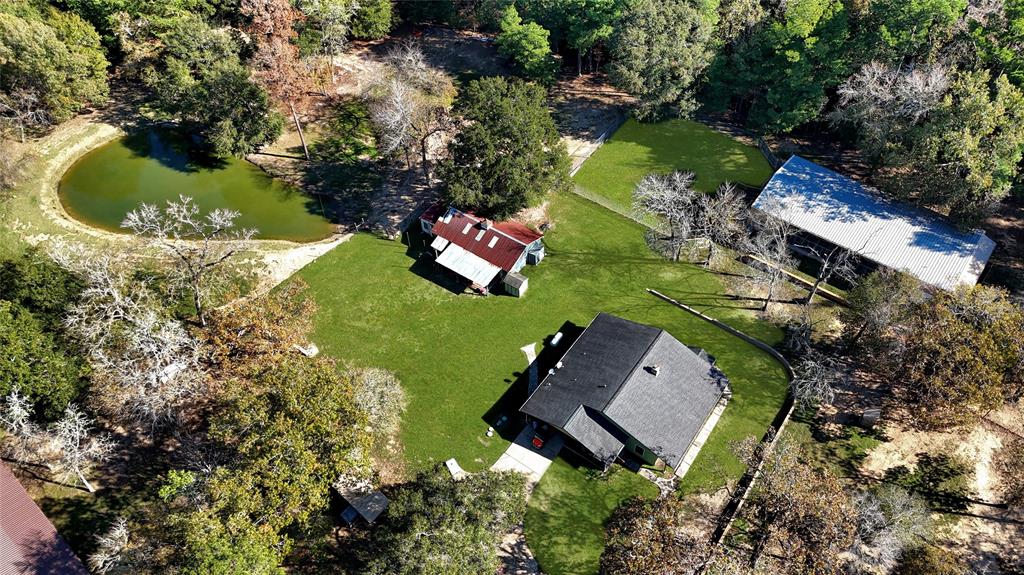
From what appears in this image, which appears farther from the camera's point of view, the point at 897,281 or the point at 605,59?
the point at 605,59

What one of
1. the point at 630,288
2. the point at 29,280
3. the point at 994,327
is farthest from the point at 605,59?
the point at 29,280

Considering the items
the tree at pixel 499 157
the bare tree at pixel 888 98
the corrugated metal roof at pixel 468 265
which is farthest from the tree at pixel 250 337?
the bare tree at pixel 888 98

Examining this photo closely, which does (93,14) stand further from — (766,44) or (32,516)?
(766,44)

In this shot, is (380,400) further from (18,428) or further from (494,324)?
(18,428)

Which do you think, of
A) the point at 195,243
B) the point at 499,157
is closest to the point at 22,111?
the point at 195,243

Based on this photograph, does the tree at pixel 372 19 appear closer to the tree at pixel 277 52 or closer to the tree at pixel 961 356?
the tree at pixel 277 52
